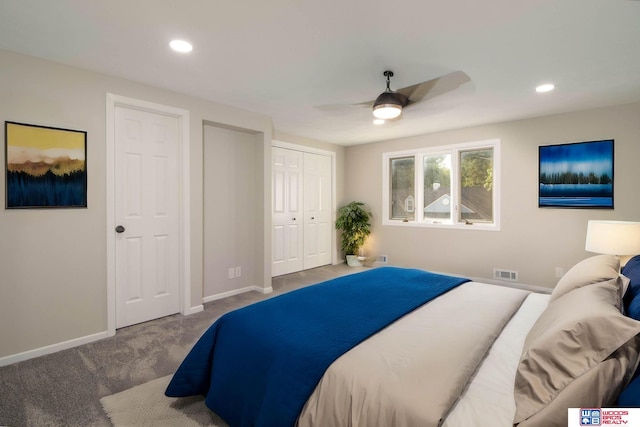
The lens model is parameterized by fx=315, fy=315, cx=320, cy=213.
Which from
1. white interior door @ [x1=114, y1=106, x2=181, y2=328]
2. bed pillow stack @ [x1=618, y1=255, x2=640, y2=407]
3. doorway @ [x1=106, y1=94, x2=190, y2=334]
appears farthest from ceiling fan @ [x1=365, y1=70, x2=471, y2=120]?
white interior door @ [x1=114, y1=106, x2=181, y2=328]

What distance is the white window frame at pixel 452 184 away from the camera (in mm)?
4570

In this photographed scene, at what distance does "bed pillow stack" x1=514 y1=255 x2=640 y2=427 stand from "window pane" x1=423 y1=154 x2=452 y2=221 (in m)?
4.11

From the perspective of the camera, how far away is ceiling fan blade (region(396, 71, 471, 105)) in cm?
293

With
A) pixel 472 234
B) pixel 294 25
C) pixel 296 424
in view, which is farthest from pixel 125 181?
pixel 472 234

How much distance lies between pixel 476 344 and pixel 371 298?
2.43ft

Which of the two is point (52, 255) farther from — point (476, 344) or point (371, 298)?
point (476, 344)

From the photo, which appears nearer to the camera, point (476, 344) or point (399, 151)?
point (476, 344)

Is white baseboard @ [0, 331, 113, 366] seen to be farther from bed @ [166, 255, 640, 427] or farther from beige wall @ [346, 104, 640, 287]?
beige wall @ [346, 104, 640, 287]

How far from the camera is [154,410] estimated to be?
1.89 m

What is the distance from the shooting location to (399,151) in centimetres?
553

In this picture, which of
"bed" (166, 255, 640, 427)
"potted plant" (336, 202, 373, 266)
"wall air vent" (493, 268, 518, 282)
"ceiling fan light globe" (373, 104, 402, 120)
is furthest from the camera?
"potted plant" (336, 202, 373, 266)

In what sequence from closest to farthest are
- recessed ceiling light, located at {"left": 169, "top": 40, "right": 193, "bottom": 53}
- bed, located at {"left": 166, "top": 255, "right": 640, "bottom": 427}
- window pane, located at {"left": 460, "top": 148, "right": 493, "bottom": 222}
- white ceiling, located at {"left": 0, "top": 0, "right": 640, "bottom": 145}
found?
bed, located at {"left": 166, "top": 255, "right": 640, "bottom": 427}
white ceiling, located at {"left": 0, "top": 0, "right": 640, "bottom": 145}
recessed ceiling light, located at {"left": 169, "top": 40, "right": 193, "bottom": 53}
window pane, located at {"left": 460, "top": 148, "right": 493, "bottom": 222}

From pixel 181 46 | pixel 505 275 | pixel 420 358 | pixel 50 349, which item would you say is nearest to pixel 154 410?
pixel 50 349

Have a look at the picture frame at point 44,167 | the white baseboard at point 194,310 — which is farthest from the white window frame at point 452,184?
the picture frame at point 44,167
